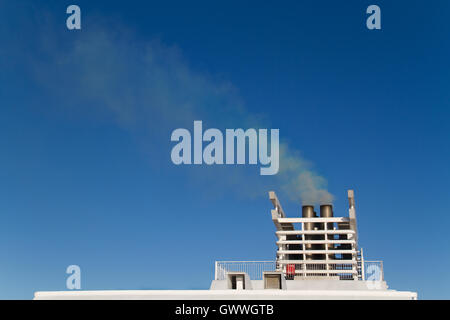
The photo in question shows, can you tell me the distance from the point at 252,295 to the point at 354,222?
1019 inches

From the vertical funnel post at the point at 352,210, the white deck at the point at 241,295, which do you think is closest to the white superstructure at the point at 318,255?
the vertical funnel post at the point at 352,210

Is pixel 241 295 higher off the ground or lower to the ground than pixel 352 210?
lower

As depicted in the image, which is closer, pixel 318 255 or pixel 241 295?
pixel 241 295

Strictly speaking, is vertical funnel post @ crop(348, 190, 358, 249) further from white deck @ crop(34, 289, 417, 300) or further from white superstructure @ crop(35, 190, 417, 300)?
white deck @ crop(34, 289, 417, 300)

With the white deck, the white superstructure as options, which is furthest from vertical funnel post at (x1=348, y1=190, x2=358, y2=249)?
the white deck

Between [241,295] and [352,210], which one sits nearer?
[241,295]

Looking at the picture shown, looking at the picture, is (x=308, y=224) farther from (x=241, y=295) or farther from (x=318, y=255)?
(x=241, y=295)

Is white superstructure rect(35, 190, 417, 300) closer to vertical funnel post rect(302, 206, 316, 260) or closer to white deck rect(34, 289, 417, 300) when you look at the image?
vertical funnel post rect(302, 206, 316, 260)

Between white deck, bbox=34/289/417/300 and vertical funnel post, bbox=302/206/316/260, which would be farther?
vertical funnel post, bbox=302/206/316/260

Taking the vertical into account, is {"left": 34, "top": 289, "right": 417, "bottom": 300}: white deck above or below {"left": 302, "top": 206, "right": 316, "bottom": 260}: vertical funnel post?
below

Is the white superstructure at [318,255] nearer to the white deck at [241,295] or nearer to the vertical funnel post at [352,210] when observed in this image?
the vertical funnel post at [352,210]

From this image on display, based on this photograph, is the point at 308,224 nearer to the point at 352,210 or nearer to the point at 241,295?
the point at 352,210

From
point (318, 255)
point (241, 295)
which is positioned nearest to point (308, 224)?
point (318, 255)
